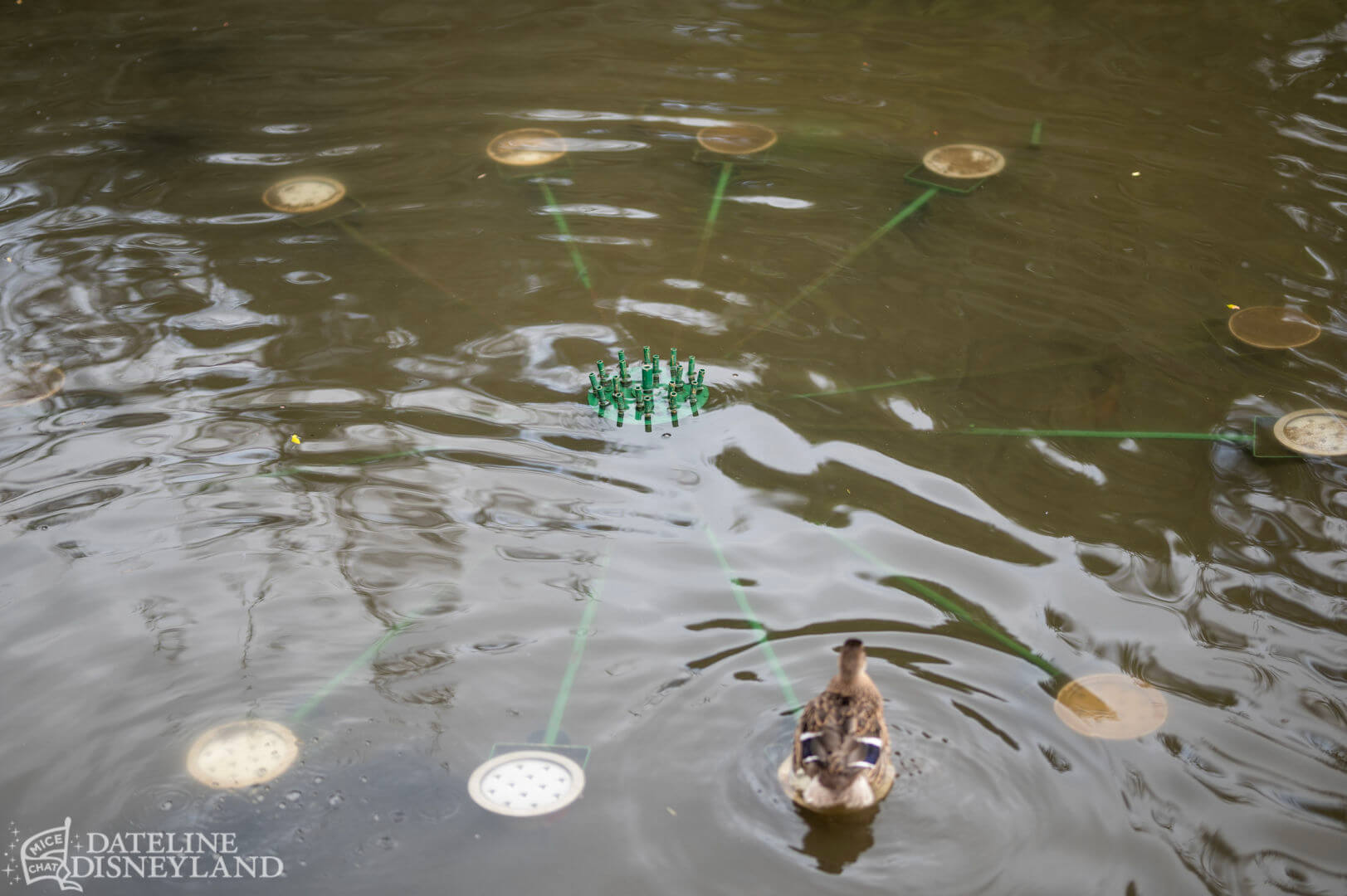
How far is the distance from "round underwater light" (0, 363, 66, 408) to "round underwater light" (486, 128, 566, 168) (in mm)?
2920

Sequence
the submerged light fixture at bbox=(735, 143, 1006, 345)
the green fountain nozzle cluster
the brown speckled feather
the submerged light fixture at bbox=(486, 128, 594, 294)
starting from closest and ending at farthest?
the brown speckled feather → the green fountain nozzle cluster → the submerged light fixture at bbox=(735, 143, 1006, 345) → the submerged light fixture at bbox=(486, 128, 594, 294)

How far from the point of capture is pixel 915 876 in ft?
11.1

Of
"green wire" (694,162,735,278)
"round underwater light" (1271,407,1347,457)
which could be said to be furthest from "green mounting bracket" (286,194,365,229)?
"round underwater light" (1271,407,1347,457)

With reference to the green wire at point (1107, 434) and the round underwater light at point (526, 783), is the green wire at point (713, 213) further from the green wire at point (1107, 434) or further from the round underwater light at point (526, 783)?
the round underwater light at point (526, 783)

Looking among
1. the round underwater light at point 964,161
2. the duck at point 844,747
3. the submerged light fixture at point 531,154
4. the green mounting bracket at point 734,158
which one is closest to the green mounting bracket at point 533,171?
the submerged light fixture at point 531,154

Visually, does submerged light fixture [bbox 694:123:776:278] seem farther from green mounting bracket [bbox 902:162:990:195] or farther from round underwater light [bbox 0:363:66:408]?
round underwater light [bbox 0:363:66:408]

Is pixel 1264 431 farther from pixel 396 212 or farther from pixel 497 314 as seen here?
pixel 396 212

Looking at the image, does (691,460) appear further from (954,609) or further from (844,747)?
(844,747)

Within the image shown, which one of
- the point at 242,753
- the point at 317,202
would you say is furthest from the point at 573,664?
the point at 317,202

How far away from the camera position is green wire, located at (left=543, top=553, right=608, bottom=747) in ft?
12.7

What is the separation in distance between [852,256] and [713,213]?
92 centimetres

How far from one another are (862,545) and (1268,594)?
5.05ft

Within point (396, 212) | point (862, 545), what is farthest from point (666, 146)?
point (862, 545)

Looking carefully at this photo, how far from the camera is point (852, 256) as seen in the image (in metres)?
6.23
